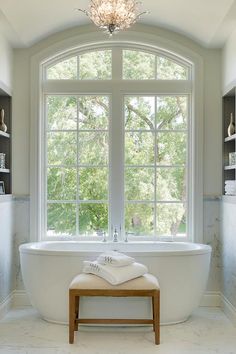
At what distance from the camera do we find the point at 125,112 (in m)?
4.91

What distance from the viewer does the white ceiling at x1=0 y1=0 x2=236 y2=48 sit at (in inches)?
153

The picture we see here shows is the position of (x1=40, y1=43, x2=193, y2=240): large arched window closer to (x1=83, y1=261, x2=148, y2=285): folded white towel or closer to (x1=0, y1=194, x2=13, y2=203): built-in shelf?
(x1=0, y1=194, x2=13, y2=203): built-in shelf

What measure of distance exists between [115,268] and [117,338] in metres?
0.58

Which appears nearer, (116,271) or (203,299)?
(116,271)

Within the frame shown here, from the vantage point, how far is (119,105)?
4.87 meters

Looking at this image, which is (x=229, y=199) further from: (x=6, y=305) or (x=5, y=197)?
→ (x=6, y=305)

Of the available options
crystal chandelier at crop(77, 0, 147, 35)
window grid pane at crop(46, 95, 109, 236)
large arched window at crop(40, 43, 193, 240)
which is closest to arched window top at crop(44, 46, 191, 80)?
large arched window at crop(40, 43, 193, 240)

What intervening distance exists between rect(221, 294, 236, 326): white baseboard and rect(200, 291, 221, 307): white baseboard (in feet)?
0.33

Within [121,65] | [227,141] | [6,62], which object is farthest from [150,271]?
[6,62]

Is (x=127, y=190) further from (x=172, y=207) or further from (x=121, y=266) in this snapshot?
(x=121, y=266)

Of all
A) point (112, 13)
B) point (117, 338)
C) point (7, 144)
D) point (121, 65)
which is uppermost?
point (121, 65)

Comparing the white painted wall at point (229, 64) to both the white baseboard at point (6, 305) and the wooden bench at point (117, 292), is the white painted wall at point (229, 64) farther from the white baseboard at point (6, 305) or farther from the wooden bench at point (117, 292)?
the white baseboard at point (6, 305)

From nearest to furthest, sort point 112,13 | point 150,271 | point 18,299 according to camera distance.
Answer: point 112,13
point 150,271
point 18,299

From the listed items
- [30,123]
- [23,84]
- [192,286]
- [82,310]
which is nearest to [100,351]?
[82,310]
